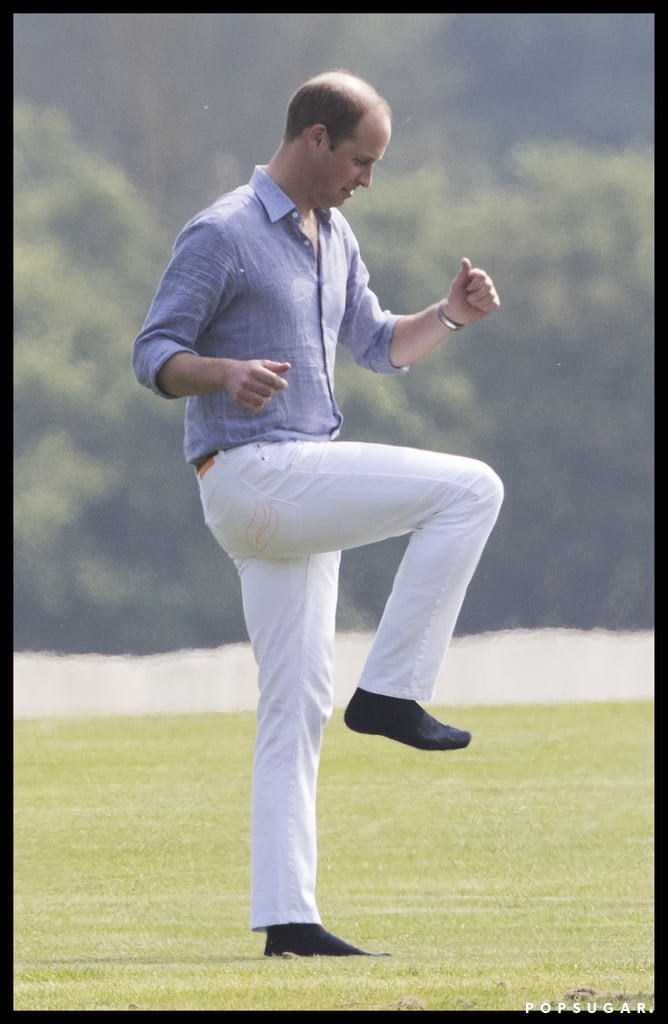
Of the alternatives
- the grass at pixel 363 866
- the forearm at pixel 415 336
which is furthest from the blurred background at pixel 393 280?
the forearm at pixel 415 336

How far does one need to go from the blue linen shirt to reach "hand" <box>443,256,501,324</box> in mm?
274

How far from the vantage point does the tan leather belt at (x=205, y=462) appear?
361 centimetres

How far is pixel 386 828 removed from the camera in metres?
7.20

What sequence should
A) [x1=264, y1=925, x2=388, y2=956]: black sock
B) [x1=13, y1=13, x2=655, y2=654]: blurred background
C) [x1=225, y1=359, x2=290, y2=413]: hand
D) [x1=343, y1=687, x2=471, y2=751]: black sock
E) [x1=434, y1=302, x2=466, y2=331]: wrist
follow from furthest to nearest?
1. [x1=13, y1=13, x2=655, y2=654]: blurred background
2. [x1=434, y1=302, x2=466, y2=331]: wrist
3. [x1=264, y1=925, x2=388, y2=956]: black sock
4. [x1=343, y1=687, x2=471, y2=751]: black sock
5. [x1=225, y1=359, x2=290, y2=413]: hand

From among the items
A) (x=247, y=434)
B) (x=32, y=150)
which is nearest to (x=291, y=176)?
(x=247, y=434)

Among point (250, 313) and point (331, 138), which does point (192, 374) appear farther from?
point (331, 138)

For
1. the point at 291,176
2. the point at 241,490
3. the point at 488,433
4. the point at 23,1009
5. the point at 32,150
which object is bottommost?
the point at 23,1009

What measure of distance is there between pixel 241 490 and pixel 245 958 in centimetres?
120

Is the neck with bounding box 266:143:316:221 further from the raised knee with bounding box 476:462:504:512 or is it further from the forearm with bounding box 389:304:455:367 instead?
the raised knee with bounding box 476:462:504:512

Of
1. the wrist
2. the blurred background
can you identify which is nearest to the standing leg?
the wrist

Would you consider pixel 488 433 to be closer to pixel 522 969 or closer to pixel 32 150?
pixel 32 150

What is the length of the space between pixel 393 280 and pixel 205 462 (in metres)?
A: 7.52

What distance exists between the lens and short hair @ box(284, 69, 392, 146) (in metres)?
3.52

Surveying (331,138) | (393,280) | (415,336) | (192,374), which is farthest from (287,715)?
(393,280)
